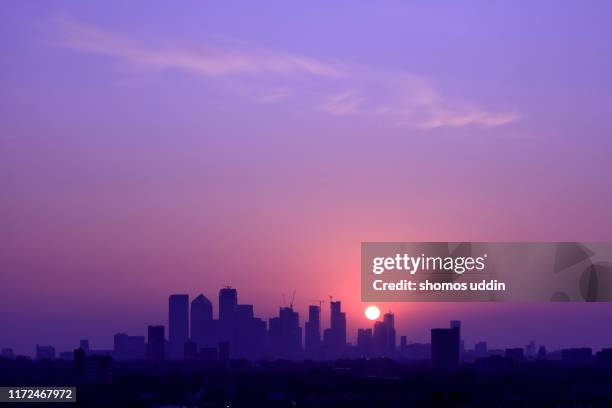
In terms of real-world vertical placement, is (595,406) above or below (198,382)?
below

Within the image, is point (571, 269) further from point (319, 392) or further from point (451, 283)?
point (319, 392)

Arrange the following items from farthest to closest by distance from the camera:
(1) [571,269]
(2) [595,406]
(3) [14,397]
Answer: (3) [14,397], (1) [571,269], (2) [595,406]

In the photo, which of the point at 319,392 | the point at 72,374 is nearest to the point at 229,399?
the point at 319,392

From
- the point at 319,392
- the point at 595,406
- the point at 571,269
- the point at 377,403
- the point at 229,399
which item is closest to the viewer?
the point at 595,406

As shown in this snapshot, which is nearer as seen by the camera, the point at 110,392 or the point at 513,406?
the point at 513,406

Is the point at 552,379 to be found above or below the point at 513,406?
above

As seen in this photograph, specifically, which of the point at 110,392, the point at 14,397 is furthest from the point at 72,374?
the point at 14,397

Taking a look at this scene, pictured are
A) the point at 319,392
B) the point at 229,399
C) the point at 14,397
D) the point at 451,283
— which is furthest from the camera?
the point at 319,392

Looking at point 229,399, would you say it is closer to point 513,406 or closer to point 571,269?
point 571,269

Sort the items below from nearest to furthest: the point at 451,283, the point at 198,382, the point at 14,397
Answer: the point at 451,283, the point at 14,397, the point at 198,382
